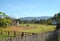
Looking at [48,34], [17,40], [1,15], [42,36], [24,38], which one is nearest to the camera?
[17,40]

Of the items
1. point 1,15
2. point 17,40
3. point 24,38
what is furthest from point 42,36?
point 1,15

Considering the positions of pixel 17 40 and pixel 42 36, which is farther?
pixel 42 36

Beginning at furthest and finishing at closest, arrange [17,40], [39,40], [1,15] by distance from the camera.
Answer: [1,15]
[39,40]
[17,40]

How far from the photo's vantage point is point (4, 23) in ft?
204

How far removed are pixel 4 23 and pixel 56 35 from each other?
45.5 m

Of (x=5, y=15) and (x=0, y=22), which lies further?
(x=5, y=15)

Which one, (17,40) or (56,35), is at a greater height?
(17,40)

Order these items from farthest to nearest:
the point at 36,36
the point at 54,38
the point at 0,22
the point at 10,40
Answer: the point at 0,22 → the point at 54,38 → the point at 36,36 → the point at 10,40

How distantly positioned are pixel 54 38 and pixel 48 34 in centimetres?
292

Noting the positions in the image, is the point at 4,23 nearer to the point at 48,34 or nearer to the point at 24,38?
the point at 48,34

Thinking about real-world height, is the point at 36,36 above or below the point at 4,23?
above

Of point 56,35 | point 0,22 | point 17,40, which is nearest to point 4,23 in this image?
point 0,22

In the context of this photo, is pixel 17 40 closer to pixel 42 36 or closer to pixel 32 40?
pixel 32 40

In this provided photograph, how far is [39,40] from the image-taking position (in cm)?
1277
